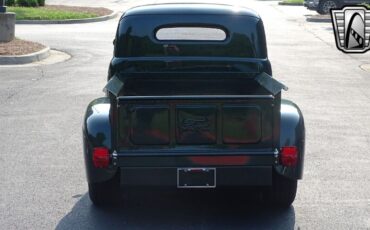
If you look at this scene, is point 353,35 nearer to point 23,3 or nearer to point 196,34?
point 23,3

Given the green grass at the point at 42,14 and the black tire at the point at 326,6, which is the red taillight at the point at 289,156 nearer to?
the green grass at the point at 42,14

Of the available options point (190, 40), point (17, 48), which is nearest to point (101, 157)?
point (190, 40)

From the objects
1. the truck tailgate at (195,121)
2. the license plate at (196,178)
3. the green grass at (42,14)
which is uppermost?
the truck tailgate at (195,121)

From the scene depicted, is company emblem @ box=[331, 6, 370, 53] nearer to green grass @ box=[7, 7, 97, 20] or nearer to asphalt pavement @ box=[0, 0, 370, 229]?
asphalt pavement @ box=[0, 0, 370, 229]

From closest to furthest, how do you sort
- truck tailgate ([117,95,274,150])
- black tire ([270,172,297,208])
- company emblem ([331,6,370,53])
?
truck tailgate ([117,95,274,150]), black tire ([270,172,297,208]), company emblem ([331,6,370,53])

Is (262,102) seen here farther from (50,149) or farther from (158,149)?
(50,149)

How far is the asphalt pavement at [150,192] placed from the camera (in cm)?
688

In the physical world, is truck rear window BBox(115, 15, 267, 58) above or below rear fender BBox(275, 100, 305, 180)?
above

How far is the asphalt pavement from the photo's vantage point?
22.6ft

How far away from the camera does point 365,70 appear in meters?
18.0

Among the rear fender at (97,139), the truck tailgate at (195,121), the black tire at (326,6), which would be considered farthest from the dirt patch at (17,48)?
the black tire at (326,6)

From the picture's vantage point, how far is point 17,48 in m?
19.4

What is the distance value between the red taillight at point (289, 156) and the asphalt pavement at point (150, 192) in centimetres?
57

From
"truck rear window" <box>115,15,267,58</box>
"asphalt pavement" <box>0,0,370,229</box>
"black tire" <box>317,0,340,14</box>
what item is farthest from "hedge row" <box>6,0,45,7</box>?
"truck rear window" <box>115,15,267,58</box>
